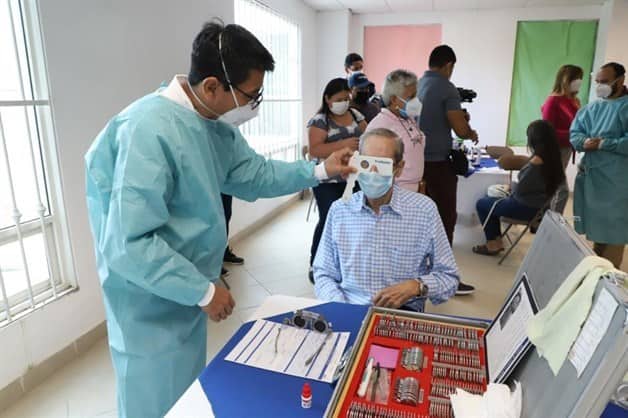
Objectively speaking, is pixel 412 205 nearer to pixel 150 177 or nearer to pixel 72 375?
pixel 150 177

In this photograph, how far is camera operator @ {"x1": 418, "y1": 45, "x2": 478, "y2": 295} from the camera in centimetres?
298

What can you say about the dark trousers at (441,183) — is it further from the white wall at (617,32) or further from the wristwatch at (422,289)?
the white wall at (617,32)

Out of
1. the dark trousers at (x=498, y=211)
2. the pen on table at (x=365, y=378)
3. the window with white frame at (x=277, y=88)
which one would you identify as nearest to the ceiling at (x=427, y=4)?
the window with white frame at (x=277, y=88)

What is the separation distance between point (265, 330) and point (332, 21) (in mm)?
5987

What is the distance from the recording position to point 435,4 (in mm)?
5840

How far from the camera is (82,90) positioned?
7.54ft

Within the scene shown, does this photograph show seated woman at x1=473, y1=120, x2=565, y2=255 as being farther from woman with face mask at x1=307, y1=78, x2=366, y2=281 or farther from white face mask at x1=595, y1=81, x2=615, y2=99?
woman with face mask at x1=307, y1=78, x2=366, y2=281

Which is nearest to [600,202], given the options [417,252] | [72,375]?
[417,252]

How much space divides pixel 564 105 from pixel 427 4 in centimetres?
267

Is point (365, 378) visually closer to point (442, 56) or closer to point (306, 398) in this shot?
point (306, 398)

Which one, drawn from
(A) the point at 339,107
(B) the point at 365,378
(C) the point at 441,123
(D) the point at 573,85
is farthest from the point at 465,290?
(B) the point at 365,378

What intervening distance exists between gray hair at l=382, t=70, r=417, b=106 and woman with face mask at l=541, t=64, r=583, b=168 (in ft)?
6.54

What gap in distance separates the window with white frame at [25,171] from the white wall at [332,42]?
481cm

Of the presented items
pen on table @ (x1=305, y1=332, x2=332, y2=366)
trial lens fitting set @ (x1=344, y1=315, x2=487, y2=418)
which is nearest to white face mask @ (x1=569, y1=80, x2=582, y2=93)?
trial lens fitting set @ (x1=344, y1=315, x2=487, y2=418)
